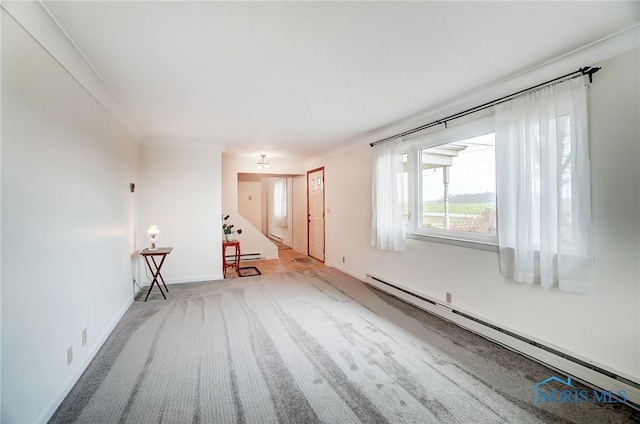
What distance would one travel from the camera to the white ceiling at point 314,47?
166cm

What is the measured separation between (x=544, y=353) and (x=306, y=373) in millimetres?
1945

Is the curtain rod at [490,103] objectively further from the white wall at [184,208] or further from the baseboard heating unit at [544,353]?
the white wall at [184,208]

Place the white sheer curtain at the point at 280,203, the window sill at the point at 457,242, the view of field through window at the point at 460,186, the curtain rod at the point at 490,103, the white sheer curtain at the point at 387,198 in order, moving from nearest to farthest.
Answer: the curtain rod at the point at 490,103
the window sill at the point at 457,242
the view of field through window at the point at 460,186
the white sheer curtain at the point at 387,198
the white sheer curtain at the point at 280,203

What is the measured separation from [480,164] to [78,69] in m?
3.71

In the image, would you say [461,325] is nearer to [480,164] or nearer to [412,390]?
[412,390]

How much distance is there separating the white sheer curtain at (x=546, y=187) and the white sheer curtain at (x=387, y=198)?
1376 mm

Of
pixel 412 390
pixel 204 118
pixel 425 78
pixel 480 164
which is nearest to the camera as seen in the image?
pixel 412 390

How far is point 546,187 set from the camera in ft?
7.44

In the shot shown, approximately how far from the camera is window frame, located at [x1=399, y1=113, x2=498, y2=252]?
2904 mm

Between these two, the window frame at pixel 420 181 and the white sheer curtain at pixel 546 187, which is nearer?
the white sheer curtain at pixel 546 187

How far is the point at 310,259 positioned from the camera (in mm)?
6852

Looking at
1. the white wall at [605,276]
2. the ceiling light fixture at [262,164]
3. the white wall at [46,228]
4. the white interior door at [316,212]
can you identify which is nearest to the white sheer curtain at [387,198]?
the white wall at [605,276]

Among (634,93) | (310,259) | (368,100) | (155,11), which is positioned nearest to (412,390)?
(634,93)

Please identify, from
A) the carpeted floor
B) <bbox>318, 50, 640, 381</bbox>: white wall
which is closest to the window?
<bbox>318, 50, 640, 381</bbox>: white wall
